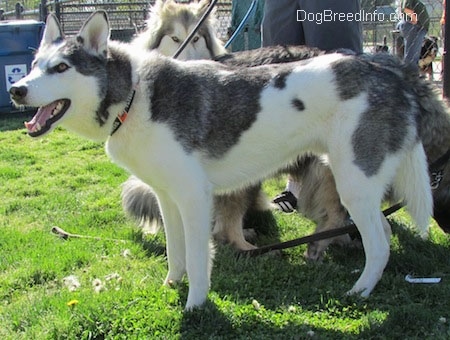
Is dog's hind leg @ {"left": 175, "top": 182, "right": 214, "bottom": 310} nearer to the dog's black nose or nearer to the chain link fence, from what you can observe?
the dog's black nose

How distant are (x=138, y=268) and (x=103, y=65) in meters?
1.52

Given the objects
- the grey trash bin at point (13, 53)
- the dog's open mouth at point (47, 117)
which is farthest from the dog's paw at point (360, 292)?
the grey trash bin at point (13, 53)

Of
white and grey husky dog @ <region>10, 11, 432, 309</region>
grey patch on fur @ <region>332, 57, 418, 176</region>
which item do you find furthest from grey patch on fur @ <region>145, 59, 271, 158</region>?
grey patch on fur @ <region>332, 57, 418, 176</region>

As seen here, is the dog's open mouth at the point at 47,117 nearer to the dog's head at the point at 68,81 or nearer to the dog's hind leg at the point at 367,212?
the dog's head at the point at 68,81

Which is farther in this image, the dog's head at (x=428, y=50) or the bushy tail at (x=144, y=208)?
the dog's head at (x=428, y=50)

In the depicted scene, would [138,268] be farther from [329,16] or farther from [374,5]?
[374,5]

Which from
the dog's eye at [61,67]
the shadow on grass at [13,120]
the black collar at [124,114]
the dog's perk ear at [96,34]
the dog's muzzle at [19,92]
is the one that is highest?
the dog's perk ear at [96,34]

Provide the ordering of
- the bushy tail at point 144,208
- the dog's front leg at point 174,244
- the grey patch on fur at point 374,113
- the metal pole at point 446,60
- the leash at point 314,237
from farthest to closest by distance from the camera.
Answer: the metal pole at point 446,60, the bushy tail at point 144,208, the leash at point 314,237, the dog's front leg at point 174,244, the grey patch on fur at point 374,113

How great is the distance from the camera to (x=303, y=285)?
3502 millimetres

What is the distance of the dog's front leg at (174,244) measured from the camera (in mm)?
3529

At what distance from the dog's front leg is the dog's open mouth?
36.8 inches

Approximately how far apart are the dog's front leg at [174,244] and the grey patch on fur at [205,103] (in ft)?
1.78

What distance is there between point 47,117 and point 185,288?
4.27 feet

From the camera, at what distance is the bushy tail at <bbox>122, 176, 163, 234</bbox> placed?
14.7 ft
